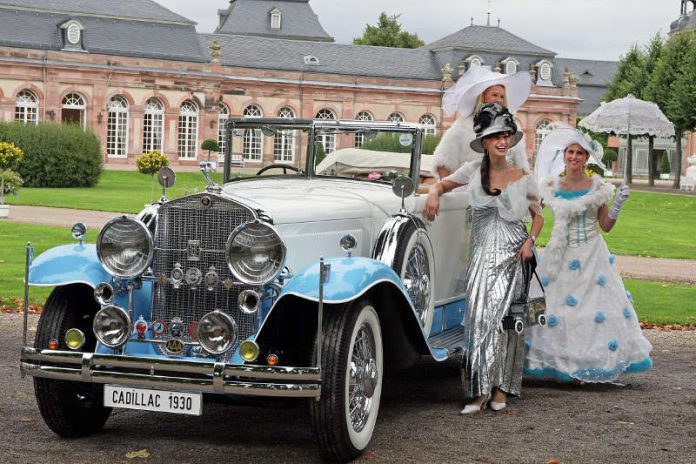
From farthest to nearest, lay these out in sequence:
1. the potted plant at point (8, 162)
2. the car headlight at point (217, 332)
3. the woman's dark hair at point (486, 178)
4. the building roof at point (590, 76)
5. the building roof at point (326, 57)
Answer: the building roof at point (590, 76) < the building roof at point (326, 57) < the potted plant at point (8, 162) < the woman's dark hair at point (486, 178) < the car headlight at point (217, 332)

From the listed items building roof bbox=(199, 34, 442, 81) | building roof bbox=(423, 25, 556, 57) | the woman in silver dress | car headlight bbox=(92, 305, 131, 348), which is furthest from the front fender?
building roof bbox=(423, 25, 556, 57)

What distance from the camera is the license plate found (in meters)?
5.80

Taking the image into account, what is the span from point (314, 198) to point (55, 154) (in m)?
36.9

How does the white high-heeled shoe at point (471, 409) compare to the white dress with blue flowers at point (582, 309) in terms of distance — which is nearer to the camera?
the white high-heeled shoe at point (471, 409)

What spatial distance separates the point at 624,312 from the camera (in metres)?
8.34

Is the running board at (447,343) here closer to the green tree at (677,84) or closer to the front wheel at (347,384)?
the front wheel at (347,384)

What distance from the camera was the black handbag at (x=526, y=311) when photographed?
7.35 meters

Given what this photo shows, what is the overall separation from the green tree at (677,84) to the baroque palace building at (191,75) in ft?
18.8

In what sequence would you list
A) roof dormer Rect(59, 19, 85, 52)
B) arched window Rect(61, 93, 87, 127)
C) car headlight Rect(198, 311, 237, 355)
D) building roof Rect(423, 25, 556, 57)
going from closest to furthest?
car headlight Rect(198, 311, 237, 355), roof dormer Rect(59, 19, 85, 52), arched window Rect(61, 93, 87, 127), building roof Rect(423, 25, 556, 57)

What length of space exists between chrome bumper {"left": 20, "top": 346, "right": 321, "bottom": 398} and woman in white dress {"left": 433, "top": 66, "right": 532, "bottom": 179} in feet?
10.1

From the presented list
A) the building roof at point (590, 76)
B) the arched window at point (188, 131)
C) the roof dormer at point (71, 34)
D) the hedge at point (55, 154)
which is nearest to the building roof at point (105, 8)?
the roof dormer at point (71, 34)

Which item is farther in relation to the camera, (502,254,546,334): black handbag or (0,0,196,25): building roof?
(0,0,196,25): building roof

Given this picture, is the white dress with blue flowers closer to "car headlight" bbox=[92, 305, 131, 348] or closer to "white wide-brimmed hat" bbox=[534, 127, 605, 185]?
"white wide-brimmed hat" bbox=[534, 127, 605, 185]

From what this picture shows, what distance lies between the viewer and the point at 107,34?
199 ft
